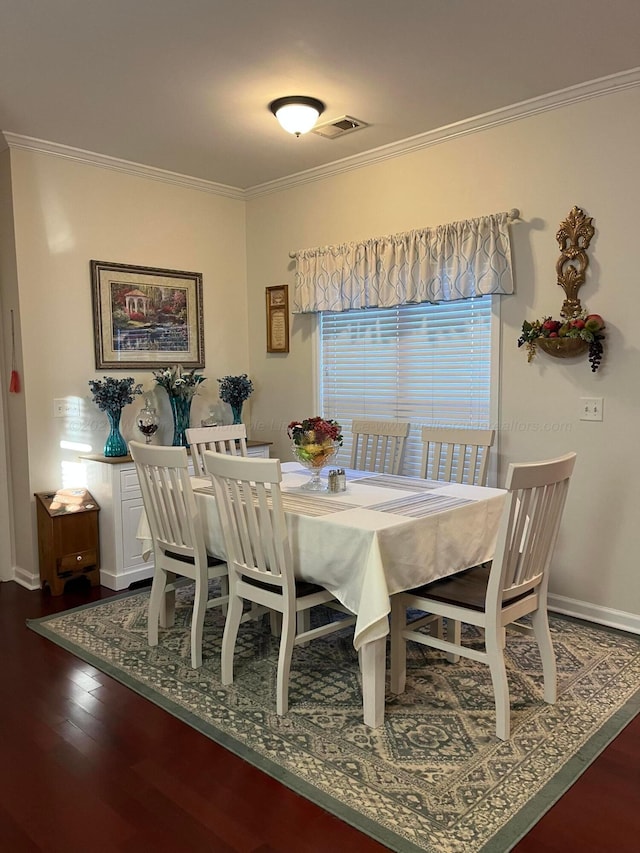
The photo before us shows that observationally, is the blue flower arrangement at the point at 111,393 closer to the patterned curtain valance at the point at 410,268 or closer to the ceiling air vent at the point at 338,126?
the patterned curtain valance at the point at 410,268

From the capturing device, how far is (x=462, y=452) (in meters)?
3.58

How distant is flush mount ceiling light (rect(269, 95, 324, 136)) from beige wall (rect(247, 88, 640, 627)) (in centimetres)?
89

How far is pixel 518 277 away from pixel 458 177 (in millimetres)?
743

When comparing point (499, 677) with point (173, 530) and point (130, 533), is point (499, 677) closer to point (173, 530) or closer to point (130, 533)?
point (173, 530)

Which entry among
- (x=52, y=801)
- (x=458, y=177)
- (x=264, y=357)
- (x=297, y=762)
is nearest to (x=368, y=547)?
(x=297, y=762)

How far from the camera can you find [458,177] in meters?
3.83

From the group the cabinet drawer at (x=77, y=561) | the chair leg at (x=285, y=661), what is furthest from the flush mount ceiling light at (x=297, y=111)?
the cabinet drawer at (x=77, y=561)

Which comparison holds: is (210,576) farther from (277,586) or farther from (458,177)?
(458,177)

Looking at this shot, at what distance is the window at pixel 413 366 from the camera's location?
3.88m

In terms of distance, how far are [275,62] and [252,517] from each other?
206 cm

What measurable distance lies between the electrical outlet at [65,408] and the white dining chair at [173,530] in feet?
4.31

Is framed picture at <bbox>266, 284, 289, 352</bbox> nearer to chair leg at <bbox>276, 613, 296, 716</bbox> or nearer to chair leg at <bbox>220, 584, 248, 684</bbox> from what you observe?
chair leg at <bbox>220, 584, 248, 684</bbox>

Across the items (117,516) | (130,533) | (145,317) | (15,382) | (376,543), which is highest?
(145,317)

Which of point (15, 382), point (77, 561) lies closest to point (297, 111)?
point (15, 382)
